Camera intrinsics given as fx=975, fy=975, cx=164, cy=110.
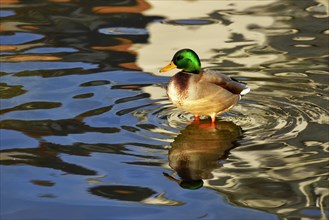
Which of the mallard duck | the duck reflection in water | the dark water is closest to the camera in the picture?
the dark water

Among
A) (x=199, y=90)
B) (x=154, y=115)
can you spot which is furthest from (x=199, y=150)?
(x=154, y=115)

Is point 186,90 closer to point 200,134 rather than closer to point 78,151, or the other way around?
point 200,134

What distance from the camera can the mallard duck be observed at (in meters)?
8.38

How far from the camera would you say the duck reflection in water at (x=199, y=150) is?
24.2 feet

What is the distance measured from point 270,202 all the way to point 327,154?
114 centimetres

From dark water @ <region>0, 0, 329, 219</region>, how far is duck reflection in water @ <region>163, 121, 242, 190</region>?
2cm

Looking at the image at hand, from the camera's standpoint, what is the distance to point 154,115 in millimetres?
8812

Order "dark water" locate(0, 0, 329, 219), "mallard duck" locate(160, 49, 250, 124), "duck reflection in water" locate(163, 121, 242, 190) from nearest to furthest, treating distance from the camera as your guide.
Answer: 1. "dark water" locate(0, 0, 329, 219)
2. "duck reflection in water" locate(163, 121, 242, 190)
3. "mallard duck" locate(160, 49, 250, 124)

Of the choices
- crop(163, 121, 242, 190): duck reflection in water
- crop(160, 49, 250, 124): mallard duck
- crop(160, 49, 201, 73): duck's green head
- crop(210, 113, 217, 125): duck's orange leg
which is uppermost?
crop(160, 49, 201, 73): duck's green head

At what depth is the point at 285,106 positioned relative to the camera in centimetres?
898

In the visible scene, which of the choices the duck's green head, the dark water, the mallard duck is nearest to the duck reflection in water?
the dark water

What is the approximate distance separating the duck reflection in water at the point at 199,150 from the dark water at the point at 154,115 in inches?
0.6

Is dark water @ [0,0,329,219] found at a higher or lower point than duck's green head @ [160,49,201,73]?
lower

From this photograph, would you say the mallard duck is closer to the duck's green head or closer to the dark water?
the duck's green head
